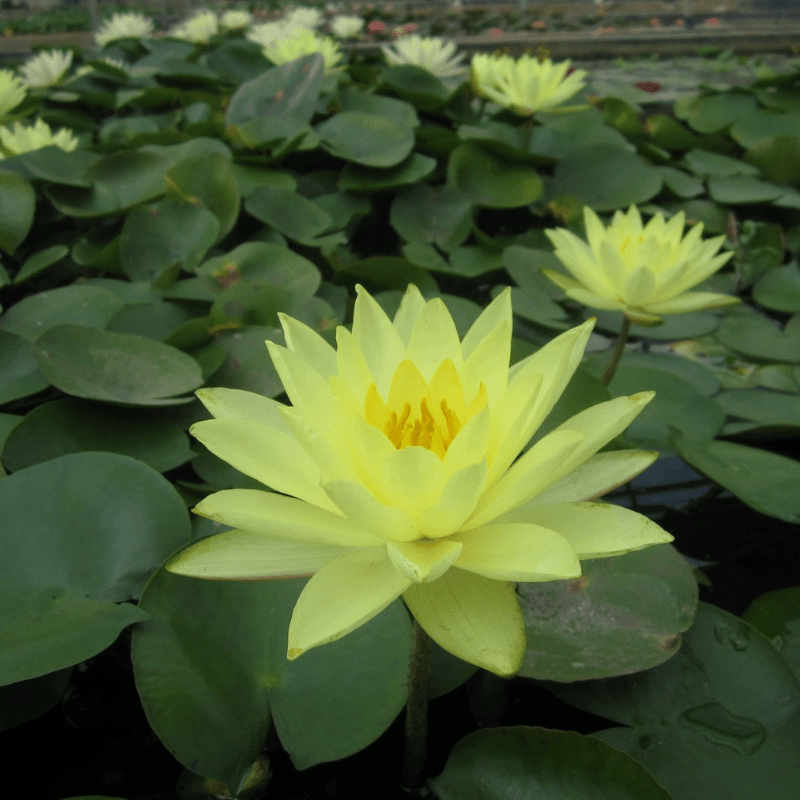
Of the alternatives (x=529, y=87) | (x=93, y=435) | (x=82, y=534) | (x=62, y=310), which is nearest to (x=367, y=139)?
(x=529, y=87)

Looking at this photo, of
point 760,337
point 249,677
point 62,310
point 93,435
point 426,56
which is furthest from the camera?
point 426,56

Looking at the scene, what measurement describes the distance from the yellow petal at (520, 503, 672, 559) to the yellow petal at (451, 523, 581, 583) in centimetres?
5

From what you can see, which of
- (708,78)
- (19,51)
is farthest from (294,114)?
(19,51)

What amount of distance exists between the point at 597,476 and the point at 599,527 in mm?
95

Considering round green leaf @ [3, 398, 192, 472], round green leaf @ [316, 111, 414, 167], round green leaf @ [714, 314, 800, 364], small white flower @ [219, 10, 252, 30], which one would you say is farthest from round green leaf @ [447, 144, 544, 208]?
small white flower @ [219, 10, 252, 30]

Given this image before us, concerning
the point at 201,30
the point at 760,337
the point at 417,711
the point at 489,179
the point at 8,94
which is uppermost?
the point at 201,30

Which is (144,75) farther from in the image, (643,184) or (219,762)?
(219,762)

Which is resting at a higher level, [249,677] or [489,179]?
[489,179]

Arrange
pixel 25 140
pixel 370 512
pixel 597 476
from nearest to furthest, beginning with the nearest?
pixel 370 512, pixel 597 476, pixel 25 140

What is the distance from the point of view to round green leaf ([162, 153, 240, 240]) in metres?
1.80

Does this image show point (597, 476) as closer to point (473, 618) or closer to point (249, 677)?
point (473, 618)

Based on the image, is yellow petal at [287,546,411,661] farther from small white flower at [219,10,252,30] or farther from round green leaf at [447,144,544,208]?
small white flower at [219,10,252,30]

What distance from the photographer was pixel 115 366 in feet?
3.71

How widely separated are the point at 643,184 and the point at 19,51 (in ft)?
23.0
